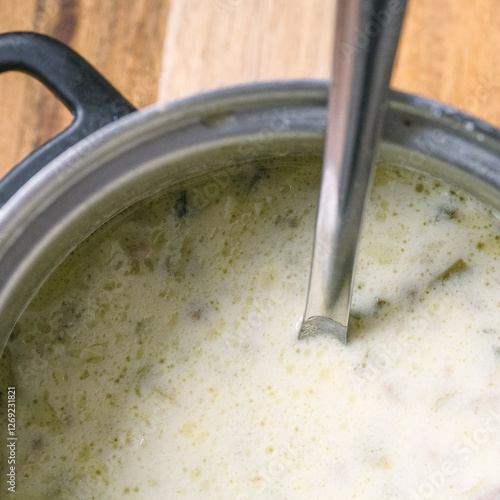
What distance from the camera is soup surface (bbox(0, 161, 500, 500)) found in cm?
54

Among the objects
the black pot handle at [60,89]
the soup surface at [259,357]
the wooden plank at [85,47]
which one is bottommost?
the soup surface at [259,357]

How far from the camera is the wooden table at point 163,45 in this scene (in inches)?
31.8

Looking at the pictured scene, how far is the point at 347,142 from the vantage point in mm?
409

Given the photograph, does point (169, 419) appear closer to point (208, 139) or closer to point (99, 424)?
point (99, 424)

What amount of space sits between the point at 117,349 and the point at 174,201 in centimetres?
13

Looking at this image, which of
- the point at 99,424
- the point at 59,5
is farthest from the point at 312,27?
the point at 99,424

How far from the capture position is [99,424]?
56 cm

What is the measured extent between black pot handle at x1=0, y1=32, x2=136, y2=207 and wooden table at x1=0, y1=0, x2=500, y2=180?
0.29 meters

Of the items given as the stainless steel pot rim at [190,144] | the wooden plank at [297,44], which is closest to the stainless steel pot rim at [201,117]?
the stainless steel pot rim at [190,144]

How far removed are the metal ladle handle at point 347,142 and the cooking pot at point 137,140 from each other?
9 cm

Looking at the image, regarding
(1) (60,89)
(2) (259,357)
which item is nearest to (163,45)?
(1) (60,89)

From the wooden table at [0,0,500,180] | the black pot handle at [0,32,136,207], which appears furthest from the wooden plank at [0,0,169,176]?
the black pot handle at [0,32,136,207]

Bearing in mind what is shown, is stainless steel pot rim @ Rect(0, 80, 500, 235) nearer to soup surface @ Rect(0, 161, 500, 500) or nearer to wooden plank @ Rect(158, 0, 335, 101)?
soup surface @ Rect(0, 161, 500, 500)

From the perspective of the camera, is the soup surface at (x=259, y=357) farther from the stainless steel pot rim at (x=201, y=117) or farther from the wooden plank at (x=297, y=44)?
the wooden plank at (x=297, y=44)
